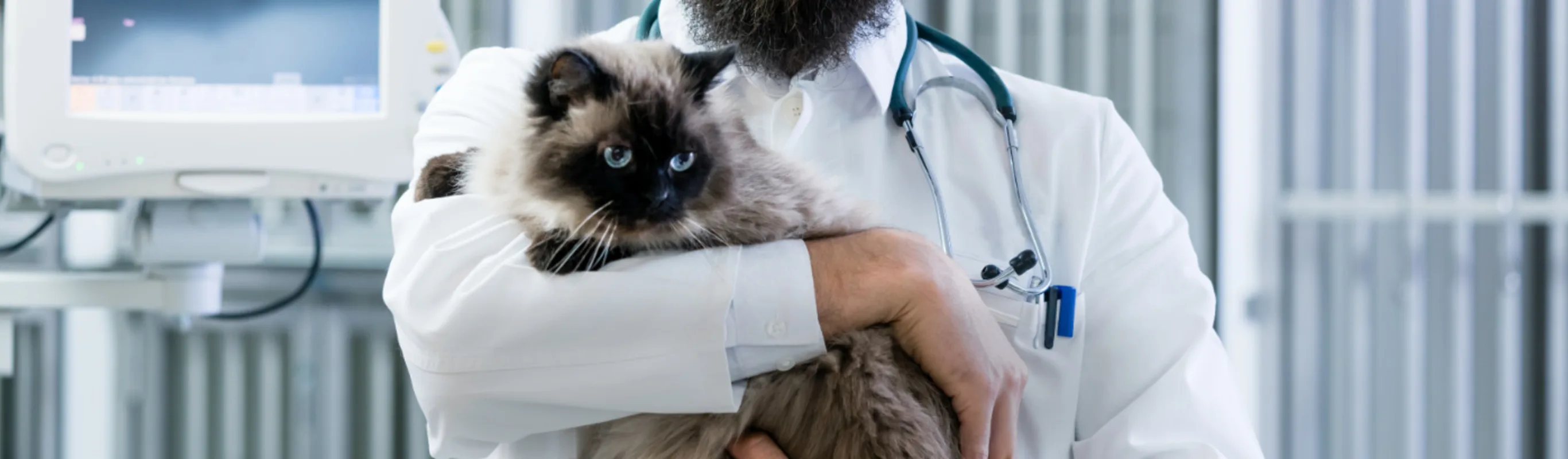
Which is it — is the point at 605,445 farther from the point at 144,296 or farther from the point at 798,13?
the point at 144,296

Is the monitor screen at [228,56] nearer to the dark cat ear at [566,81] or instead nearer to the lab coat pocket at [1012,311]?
the dark cat ear at [566,81]

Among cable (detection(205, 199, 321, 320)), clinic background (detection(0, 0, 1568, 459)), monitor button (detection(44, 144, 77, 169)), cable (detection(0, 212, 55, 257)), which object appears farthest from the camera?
clinic background (detection(0, 0, 1568, 459))

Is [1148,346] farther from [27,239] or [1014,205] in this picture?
[27,239]

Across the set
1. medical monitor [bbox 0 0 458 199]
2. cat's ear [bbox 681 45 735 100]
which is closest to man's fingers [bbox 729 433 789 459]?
cat's ear [bbox 681 45 735 100]

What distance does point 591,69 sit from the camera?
84cm

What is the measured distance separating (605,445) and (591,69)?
14.5 inches

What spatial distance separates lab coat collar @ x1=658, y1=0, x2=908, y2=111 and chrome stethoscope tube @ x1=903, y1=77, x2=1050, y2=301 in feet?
0.16

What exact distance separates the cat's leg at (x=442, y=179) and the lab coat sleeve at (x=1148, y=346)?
2.42ft

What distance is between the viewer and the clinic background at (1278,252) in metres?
2.10

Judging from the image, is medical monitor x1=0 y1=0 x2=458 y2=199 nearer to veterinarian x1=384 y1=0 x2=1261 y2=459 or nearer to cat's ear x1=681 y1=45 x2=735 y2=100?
veterinarian x1=384 y1=0 x2=1261 y2=459

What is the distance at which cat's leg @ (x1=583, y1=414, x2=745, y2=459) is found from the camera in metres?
0.87

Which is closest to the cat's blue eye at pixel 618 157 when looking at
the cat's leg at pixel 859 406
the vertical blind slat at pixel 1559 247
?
the cat's leg at pixel 859 406

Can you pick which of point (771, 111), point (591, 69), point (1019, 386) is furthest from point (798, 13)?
point (1019, 386)

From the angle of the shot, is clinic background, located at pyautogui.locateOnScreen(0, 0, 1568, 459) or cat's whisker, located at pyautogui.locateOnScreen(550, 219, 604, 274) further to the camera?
clinic background, located at pyautogui.locateOnScreen(0, 0, 1568, 459)
